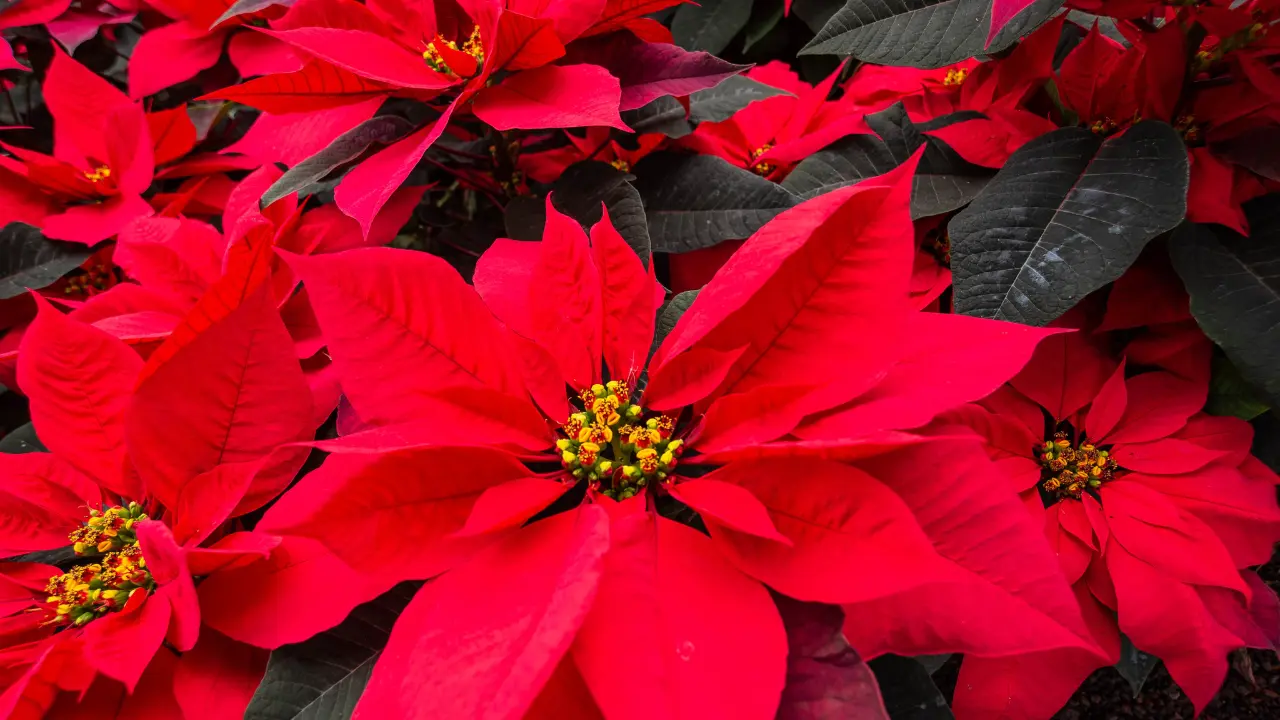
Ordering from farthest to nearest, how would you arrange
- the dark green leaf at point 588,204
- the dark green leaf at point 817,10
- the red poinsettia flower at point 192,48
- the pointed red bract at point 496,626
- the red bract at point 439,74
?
the dark green leaf at point 817,10
the red poinsettia flower at point 192,48
the dark green leaf at point 588,204
the red bract at point 439,74
the pointed red bract at point 496,626

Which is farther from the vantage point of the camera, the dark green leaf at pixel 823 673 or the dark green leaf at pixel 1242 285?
the dark green leaf at pixel 1242 285

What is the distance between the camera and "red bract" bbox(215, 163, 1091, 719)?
0.94ft

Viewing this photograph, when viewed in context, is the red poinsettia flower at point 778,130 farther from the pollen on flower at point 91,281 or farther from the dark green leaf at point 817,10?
the pollen on flower at point 91,281

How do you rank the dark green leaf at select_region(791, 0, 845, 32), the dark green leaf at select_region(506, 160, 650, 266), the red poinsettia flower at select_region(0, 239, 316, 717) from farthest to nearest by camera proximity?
the dark green leaf at select_region(791, 0, 845, 32), the dark green leaf at select_region(506, 160, 650, 266), the red poinsettia flower at select_region(0, 239, 316, 717)

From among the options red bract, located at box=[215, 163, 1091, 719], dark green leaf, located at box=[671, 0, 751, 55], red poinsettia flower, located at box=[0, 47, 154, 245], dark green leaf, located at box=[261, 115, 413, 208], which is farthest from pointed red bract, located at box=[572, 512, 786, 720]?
dark green leaf, located at box=[671, 0, 751, 55]

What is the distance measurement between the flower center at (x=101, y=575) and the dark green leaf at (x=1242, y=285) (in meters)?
0.68

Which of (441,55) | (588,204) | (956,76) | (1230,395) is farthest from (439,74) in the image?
(1230,395)

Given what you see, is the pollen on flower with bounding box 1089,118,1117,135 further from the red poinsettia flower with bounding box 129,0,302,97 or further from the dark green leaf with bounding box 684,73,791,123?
the red poinsettia flower with bounding box 129,0,302,97

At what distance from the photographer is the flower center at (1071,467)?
1.93 ft

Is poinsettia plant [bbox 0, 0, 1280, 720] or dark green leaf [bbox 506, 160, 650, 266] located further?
dark green leaf [bbox 506, 160, 650, 266]

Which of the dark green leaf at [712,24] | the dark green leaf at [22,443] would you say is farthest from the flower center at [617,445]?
the dark green leaf at [712,24]

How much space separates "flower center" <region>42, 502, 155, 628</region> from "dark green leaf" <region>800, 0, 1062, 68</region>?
54 cm

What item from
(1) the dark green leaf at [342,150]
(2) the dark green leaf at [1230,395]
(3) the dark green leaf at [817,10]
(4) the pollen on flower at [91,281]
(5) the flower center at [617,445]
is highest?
(1) the dark green leaf at [342,150]

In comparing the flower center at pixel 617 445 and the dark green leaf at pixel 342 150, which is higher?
the dark green leaf at pixel 342 150
